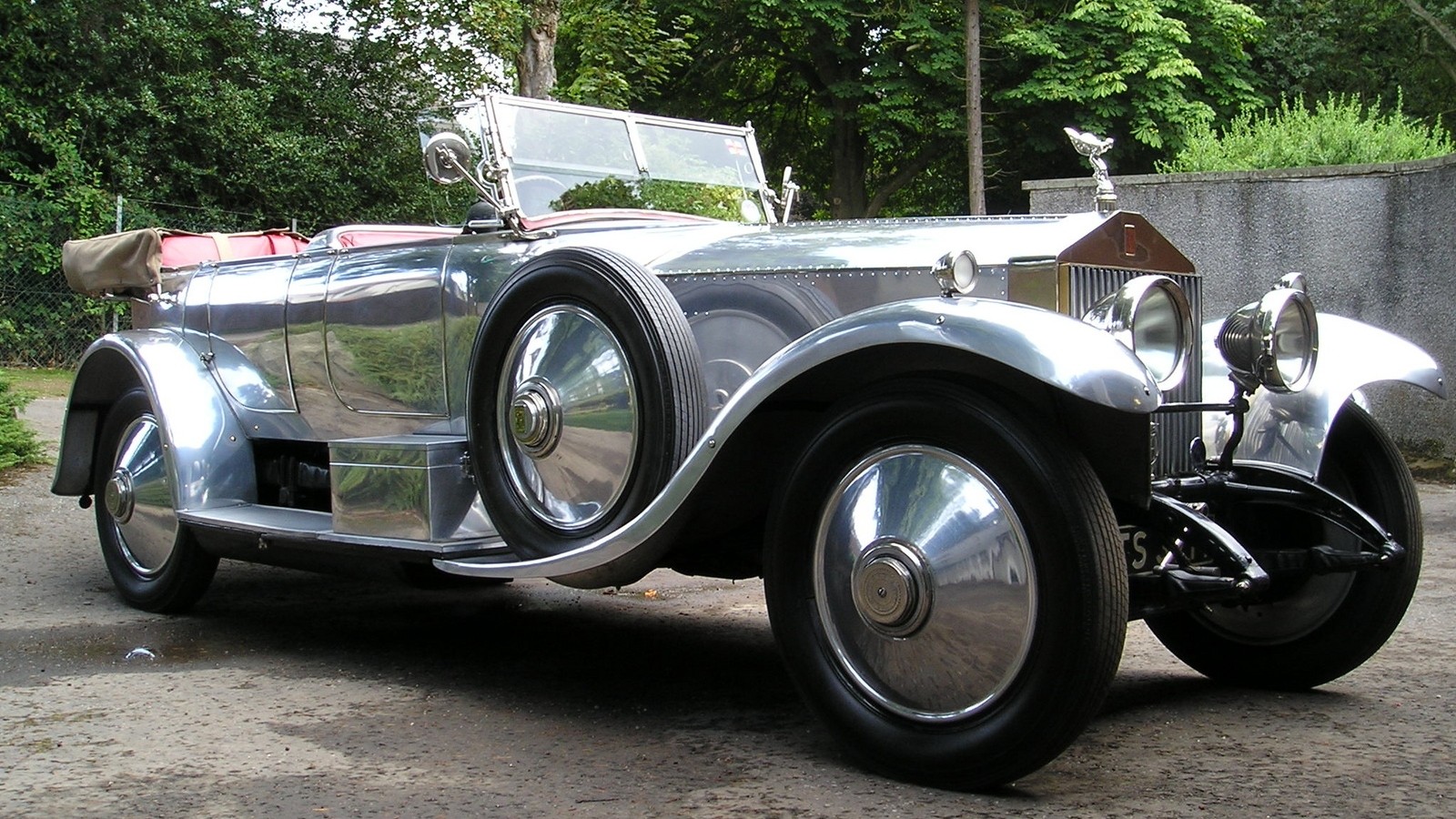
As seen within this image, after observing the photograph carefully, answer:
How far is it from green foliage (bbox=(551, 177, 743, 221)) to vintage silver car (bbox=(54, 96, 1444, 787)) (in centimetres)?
2

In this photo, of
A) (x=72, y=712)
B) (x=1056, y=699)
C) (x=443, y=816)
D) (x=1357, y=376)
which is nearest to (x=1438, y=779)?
(x=1056, y=699)

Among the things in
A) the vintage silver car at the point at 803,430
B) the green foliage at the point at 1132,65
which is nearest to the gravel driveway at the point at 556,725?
the vintage silver car at the point at 803,430

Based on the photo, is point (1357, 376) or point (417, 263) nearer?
point (1357, 376)

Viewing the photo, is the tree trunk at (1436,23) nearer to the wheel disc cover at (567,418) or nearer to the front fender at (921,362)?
the wheel disc cover at (567,418)

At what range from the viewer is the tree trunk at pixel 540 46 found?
1459 centimetres

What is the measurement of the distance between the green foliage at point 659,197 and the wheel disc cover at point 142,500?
2005mm

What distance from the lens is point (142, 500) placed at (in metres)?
5.65

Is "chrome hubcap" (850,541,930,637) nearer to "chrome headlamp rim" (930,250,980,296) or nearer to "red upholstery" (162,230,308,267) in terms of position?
"chrome headlamp rim" (930,250,980,296)

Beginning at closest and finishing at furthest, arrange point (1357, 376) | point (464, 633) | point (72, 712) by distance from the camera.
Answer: point (72, 712) < point (1357, 376) < point (464, 633)

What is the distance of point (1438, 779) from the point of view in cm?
319

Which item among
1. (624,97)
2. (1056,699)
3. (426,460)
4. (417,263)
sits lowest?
(1056,699)

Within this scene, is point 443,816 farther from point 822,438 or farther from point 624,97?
point 624,97

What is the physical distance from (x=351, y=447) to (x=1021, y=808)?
8.50 ft

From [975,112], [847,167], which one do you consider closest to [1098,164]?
[975,112]
